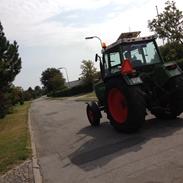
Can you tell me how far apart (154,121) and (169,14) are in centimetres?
3962

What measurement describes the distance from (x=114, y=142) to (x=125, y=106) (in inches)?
47.4

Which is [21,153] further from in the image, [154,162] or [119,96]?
[154,162]

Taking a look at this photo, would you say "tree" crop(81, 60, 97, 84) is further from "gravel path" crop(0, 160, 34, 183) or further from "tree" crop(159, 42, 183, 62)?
"gravel path" crop(0, 160, 34, 183)

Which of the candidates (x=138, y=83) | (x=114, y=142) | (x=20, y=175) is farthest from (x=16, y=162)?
(x=138, y=83)

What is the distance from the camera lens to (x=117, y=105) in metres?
10.9

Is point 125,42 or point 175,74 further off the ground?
point 125,42

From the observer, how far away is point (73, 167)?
798 centimetres

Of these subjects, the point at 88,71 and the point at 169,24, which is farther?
the point at 88,71

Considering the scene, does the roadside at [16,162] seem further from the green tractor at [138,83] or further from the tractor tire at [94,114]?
the green tractor at [138,83]

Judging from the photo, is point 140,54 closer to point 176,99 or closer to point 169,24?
point 176,99

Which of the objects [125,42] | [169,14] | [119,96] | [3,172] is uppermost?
[169,14]

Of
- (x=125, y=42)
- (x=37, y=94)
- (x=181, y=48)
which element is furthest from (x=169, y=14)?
(x=37, y=94)

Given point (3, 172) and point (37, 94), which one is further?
point (37, 94)

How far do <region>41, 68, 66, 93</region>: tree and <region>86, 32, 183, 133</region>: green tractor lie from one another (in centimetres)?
9441
